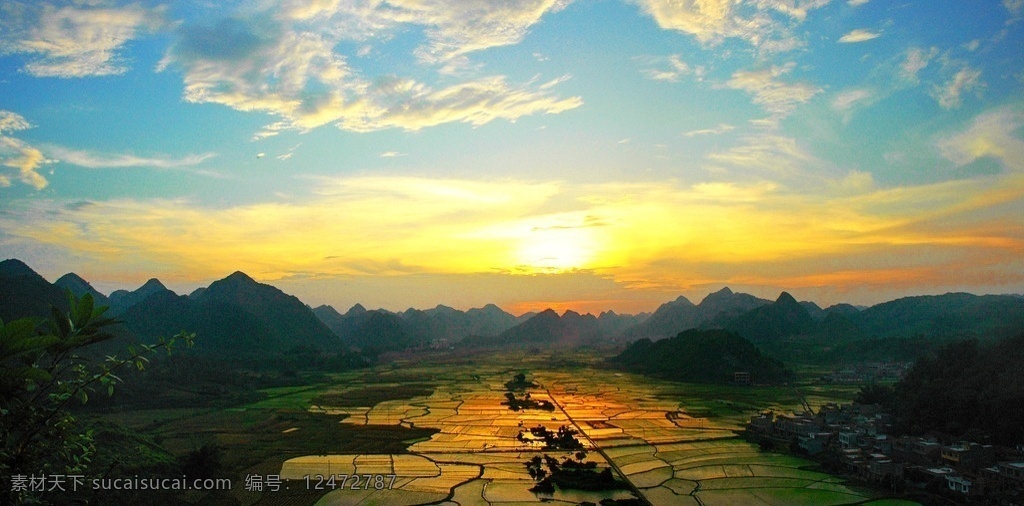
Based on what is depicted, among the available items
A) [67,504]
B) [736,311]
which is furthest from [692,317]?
[67,504]

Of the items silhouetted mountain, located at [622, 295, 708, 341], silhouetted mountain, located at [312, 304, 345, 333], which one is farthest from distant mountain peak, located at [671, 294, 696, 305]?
silhouetted mountain, located at [312, 304, 345, 333]

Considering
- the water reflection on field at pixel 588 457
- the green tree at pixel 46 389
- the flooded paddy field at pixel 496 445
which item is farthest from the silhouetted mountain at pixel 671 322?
the green tree at pixel 46 389

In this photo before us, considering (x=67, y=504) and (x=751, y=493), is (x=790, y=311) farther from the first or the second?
(x=67, y=504)

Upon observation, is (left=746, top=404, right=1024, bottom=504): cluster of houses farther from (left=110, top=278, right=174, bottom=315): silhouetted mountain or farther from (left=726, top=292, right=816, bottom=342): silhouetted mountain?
(left=110, top=278, right=174, bottom=315): silhouetted mountain

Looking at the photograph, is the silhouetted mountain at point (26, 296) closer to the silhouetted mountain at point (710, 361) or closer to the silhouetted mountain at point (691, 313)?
the silhouetted mountain at point (710, 361)

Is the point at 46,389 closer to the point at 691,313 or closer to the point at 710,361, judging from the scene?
the point at 710,361
